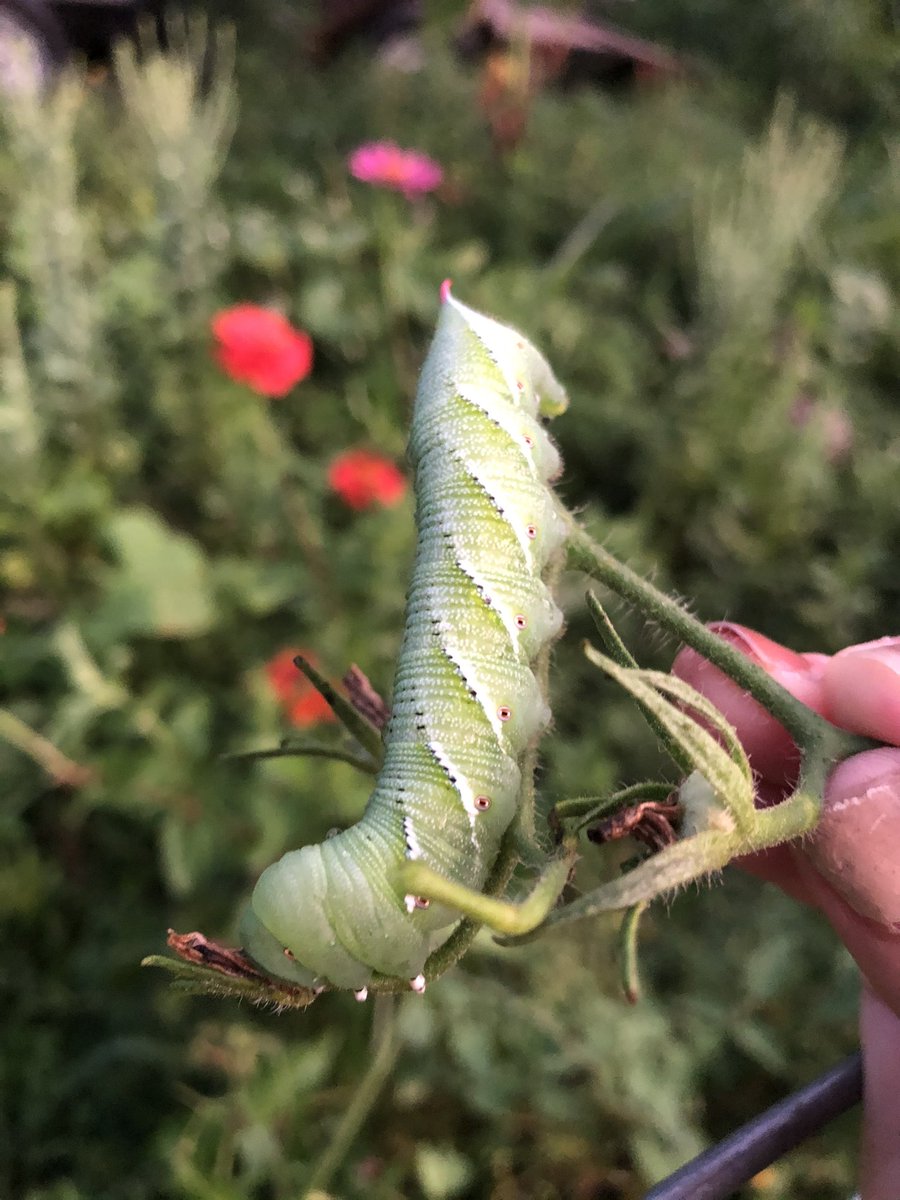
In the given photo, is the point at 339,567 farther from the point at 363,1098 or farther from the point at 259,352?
the point at 363,1098

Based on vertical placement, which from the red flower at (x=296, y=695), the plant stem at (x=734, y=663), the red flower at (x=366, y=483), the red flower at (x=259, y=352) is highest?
the plant stem at (x=734, y=663)

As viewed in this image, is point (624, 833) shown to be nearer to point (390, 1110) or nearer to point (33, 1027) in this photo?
point (390, 1110)

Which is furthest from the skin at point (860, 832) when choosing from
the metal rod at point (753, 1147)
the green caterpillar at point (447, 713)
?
the green caterpillar at point (447, 713)

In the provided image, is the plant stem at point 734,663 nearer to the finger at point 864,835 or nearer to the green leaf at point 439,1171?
the finger at point 864,835

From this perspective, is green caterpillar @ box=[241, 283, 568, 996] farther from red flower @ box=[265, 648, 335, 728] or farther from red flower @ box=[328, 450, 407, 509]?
red flower @ box=[328, 450, 407, 509]

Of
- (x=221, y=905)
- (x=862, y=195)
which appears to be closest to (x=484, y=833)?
(x=221, y=905)

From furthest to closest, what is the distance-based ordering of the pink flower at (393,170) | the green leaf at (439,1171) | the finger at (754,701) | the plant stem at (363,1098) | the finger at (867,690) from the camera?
the pink flower at (393,170)
the green leaf at (439,1171)
the plant stem at (363,1098)
the finger at (754,701)
the finger at (867,690)
